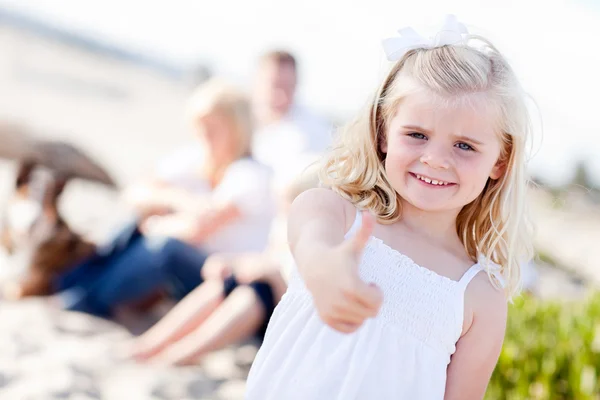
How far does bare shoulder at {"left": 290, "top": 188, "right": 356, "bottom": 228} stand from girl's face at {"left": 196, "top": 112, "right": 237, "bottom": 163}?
2863mm

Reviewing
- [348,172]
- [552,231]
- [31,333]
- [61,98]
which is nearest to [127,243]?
[31,333]

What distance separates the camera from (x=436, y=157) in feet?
5.30

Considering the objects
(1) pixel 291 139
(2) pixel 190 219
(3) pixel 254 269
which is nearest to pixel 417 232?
(3) pixel 254 269

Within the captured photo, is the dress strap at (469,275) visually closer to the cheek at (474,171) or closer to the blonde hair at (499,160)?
the blonde hair at (499,160)

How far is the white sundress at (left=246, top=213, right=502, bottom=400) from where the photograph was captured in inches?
64.4

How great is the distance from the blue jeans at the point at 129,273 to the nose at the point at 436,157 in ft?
9.21

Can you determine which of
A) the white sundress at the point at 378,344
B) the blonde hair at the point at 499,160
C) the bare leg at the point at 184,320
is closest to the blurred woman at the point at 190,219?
the bare leg at the point at 184,320

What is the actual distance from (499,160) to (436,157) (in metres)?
0.27

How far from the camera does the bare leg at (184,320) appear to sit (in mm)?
3928

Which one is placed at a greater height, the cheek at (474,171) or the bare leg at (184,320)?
the cheek at (474,171)

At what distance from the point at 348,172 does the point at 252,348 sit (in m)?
2.56

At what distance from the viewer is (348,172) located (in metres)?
1.85

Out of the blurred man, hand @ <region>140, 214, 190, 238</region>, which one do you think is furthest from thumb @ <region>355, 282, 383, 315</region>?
the blurred man

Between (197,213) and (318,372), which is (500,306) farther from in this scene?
(197,213)
